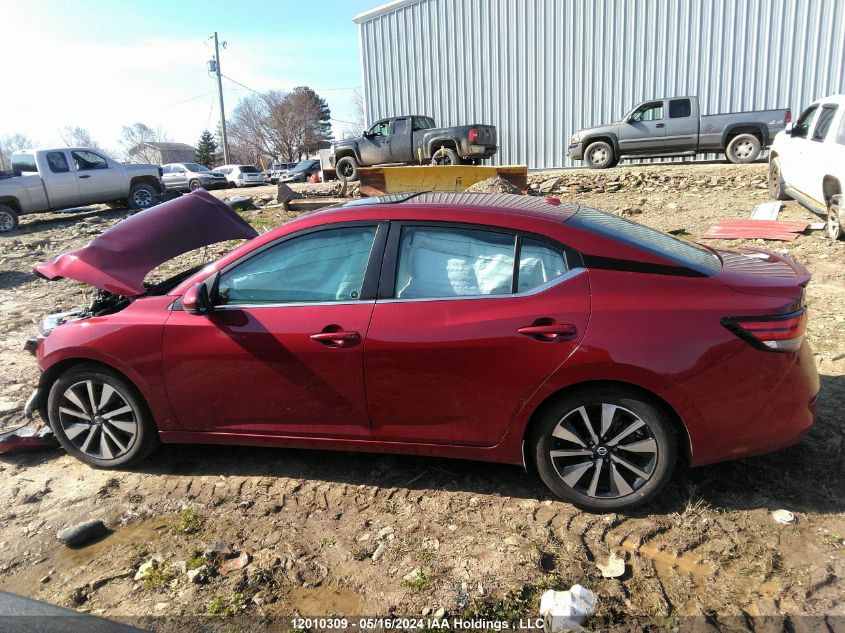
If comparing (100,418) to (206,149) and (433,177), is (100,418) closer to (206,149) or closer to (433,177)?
(433,177)

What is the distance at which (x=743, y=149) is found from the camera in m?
16.2

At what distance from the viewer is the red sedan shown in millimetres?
2850

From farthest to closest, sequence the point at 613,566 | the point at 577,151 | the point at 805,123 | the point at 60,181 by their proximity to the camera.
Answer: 1. the point at 577,151
2. the point at 60,181
3. the point at 805,123
4. the point at 613,566

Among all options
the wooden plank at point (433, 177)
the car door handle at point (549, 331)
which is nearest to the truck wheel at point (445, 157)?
the wooden plank at point (433, 177)

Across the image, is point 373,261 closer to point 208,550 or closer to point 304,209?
point 208,550

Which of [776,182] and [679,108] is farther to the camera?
[679,108]

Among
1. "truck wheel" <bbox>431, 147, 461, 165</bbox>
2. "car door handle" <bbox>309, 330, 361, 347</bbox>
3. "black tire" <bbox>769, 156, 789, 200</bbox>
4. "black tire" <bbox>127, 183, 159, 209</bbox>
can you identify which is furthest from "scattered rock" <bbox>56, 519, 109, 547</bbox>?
"truck wheel" <bbox>431, 147, 461, 165</bbox>

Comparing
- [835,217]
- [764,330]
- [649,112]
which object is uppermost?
[649,112]

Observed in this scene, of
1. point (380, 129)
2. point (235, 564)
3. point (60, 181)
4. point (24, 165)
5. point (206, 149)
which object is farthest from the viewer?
point (206, 149)

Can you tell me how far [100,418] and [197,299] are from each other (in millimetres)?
Answer: 1132

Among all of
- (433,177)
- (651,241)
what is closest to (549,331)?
(651,241)

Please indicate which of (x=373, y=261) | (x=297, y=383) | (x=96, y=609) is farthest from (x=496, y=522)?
(x=96, y=609)

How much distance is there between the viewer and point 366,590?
268 cm

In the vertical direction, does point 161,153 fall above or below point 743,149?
above
